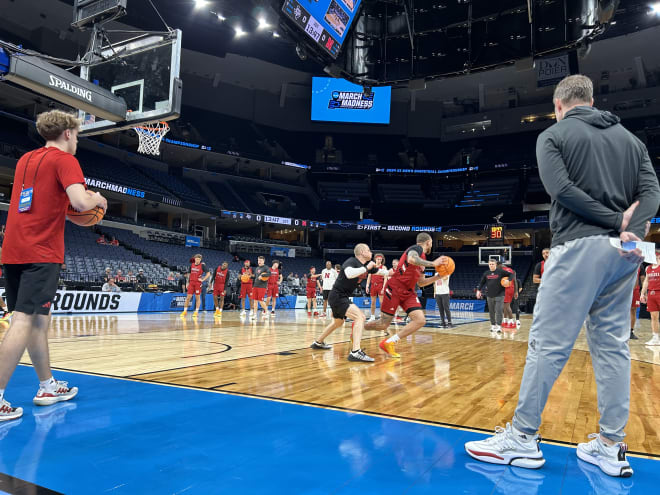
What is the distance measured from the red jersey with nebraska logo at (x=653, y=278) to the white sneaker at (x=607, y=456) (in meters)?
8.31

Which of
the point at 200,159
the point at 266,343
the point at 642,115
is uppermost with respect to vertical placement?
the point at 642,115

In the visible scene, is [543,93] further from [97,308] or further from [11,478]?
[11,478]

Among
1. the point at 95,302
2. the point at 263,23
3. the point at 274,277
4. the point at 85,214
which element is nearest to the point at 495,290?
the point at 274,277

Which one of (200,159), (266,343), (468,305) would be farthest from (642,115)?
(266,343)

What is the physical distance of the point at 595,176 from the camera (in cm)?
229

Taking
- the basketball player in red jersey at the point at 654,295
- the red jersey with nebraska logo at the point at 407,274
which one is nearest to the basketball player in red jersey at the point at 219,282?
the red jersey with nebraska logo at the point at 407,274

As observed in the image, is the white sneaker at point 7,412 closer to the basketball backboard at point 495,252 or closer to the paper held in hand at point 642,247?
the paper held in hand at point 642,247

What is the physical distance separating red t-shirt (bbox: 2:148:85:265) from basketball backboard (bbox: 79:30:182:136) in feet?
16.3

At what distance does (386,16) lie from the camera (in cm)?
1132

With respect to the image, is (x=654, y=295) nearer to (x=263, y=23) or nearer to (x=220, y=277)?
(x=220, y=277)

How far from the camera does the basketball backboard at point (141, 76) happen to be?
7.77 m

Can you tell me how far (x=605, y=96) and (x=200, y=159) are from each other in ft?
102

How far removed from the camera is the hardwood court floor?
11.0ft

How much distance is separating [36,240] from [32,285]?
11.9 inches
